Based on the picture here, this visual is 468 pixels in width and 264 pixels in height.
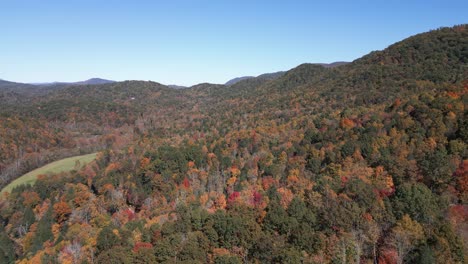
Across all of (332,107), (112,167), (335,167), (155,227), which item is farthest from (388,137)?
(112,167)

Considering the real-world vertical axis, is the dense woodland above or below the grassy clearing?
above

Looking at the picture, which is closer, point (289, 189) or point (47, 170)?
point (289, 189)

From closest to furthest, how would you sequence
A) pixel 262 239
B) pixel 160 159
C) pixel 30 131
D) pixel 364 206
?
1. pixel 262 239
2. pixel 364 206
3. pixel 160 159
4. pixel 30 131

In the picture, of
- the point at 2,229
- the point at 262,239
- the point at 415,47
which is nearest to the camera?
the point at 262,239

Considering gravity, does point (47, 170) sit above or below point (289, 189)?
below

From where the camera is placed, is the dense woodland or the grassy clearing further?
the grassy clearing

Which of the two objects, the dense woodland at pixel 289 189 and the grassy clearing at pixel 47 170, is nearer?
the dense woodland at pixel 289 189

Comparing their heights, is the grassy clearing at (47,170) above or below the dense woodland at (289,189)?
below

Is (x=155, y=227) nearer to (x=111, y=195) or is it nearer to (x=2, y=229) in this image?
(x=111, y=195)
